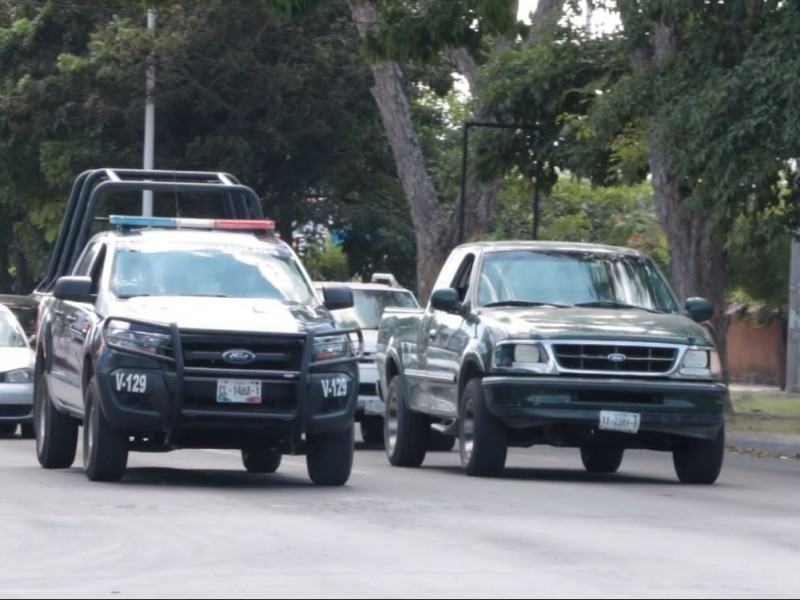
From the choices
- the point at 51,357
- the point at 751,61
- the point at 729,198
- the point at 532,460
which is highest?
the point at 751,61

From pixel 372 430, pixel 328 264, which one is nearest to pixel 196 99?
pixel 328 264

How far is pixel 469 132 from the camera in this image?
2675 centimetres

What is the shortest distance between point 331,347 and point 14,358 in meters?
9.36

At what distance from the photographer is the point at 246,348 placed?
521 inches

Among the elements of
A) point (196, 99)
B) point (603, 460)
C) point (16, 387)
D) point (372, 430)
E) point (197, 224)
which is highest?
point (196, 99)

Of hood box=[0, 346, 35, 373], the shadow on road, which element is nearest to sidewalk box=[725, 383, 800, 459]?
the shadow on road

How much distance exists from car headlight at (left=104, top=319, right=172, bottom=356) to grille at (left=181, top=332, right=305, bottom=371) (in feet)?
0.45

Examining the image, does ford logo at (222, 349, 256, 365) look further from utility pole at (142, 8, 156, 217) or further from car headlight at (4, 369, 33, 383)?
utility pole at (142, 8, 156, 217)

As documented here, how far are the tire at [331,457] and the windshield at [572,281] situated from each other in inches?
92.4

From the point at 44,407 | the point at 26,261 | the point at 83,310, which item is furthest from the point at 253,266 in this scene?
the point at 26,261

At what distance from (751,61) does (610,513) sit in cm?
641

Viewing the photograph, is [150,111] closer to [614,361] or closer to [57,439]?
[57,439]

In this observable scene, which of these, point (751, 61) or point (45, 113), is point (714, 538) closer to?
point (751, 61)

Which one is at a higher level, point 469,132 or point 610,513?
point 469,132
